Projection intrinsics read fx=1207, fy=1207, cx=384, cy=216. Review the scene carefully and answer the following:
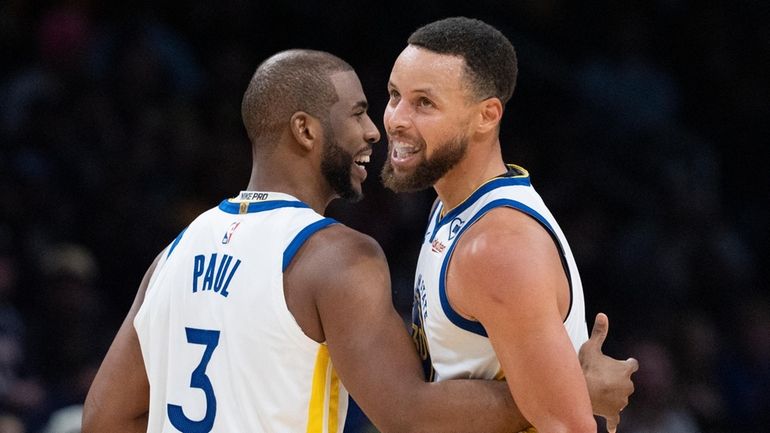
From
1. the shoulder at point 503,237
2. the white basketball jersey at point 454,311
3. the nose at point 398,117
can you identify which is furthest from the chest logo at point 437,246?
the nose at point 398,117

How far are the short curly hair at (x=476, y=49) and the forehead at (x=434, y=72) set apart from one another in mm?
18

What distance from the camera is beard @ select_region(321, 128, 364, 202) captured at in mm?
3723

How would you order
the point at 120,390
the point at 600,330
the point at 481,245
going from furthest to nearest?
the point at 120,390 → the point at 600,330 → the point at 481,245

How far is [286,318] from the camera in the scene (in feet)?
11.3

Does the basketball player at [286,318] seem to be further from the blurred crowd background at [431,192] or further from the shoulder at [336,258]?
the blurred crowd background at [431,192]

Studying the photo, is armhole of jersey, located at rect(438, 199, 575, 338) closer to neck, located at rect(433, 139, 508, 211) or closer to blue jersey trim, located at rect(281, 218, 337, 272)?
neck, located at rect(433, 139, 508, 211)

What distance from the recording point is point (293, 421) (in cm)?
347

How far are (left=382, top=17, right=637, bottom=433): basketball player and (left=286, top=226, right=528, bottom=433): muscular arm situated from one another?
106 millimetres

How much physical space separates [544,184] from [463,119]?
4.21 meters

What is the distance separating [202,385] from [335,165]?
785 millimetres

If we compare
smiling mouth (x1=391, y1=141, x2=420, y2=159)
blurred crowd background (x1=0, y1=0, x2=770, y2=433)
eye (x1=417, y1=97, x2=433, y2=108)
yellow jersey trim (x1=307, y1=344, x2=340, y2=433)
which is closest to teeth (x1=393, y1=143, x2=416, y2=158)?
smiling mouth (x1=391, y1=141, x2=420, y2=159)

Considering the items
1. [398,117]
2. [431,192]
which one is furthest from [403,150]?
[431,192]

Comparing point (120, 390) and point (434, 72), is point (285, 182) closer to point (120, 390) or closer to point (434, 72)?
point (434, 72)

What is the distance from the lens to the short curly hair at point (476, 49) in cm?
350
